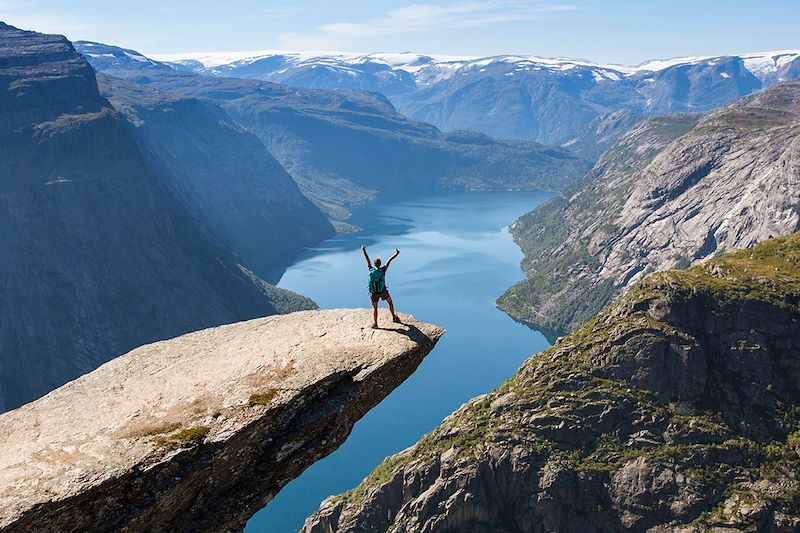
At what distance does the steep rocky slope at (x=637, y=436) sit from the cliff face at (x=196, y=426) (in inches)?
3092

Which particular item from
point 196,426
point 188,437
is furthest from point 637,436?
point 188,437

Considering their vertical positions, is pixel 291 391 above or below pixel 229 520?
above

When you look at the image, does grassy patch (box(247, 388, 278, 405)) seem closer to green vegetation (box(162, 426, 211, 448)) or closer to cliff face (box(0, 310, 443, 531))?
cliff face (box(0, 310, 443, 531))

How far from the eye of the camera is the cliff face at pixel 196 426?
81.7 feet

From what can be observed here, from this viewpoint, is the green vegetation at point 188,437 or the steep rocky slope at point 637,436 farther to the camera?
the steep rocky slope at point 637,436

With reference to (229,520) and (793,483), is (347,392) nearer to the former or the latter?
(229,520)

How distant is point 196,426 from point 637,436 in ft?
325

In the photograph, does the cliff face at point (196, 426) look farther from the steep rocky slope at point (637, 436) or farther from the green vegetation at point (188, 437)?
the steep rocky slope at point (637, 436)

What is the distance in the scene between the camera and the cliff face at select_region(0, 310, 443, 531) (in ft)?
81.7

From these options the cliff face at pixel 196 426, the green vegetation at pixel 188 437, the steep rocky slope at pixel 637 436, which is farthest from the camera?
the steep rocky slope at pixel 637 436

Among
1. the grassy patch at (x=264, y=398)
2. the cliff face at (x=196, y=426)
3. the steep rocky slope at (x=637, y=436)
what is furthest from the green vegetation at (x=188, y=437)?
the steep rocky slope at (x=637, y=436)

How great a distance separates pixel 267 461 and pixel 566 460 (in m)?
88.4

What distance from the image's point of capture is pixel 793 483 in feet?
330

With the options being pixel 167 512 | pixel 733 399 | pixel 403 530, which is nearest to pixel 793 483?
pixel 733 399
